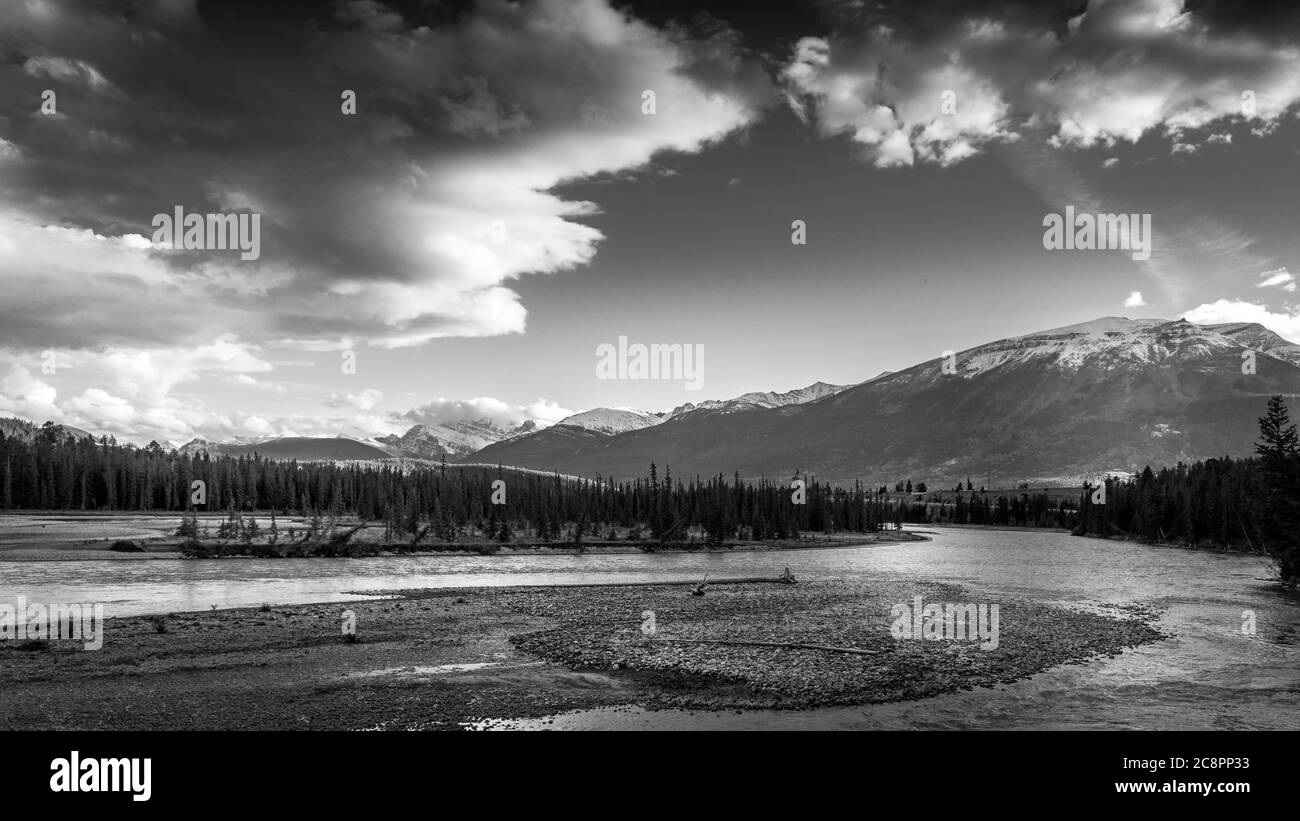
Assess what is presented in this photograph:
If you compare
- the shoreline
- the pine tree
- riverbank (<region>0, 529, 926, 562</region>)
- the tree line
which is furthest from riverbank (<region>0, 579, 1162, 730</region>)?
riverbank (<region>0, 529, 926, 562</region>)

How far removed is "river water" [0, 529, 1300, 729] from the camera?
25.3m

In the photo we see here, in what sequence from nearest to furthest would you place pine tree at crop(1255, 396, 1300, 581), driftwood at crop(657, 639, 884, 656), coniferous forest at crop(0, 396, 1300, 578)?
driftwood at crop(657, 639, 884, 656) < pine tree at crop(1255, 396, 1300, 581) < coniferous forest at crop(0, 396, 1300, 578)

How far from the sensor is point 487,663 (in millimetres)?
33969

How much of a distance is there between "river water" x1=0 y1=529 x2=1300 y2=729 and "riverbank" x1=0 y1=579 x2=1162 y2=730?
1.86m

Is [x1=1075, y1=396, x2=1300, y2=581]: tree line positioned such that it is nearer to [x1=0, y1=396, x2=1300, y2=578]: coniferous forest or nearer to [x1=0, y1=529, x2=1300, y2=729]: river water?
[x1=0, y1=396, x2=1300, y2=578]: coniferous forest

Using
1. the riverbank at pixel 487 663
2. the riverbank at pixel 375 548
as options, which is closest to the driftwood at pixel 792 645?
the riverbank at pixel 487 663

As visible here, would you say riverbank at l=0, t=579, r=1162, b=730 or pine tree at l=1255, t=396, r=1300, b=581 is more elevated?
pine tree at l=1255, t=396, r=1300, b=581

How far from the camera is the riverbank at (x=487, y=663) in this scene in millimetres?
25391

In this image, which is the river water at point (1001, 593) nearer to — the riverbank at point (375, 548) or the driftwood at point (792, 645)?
the driftwood at point (792, 645)
